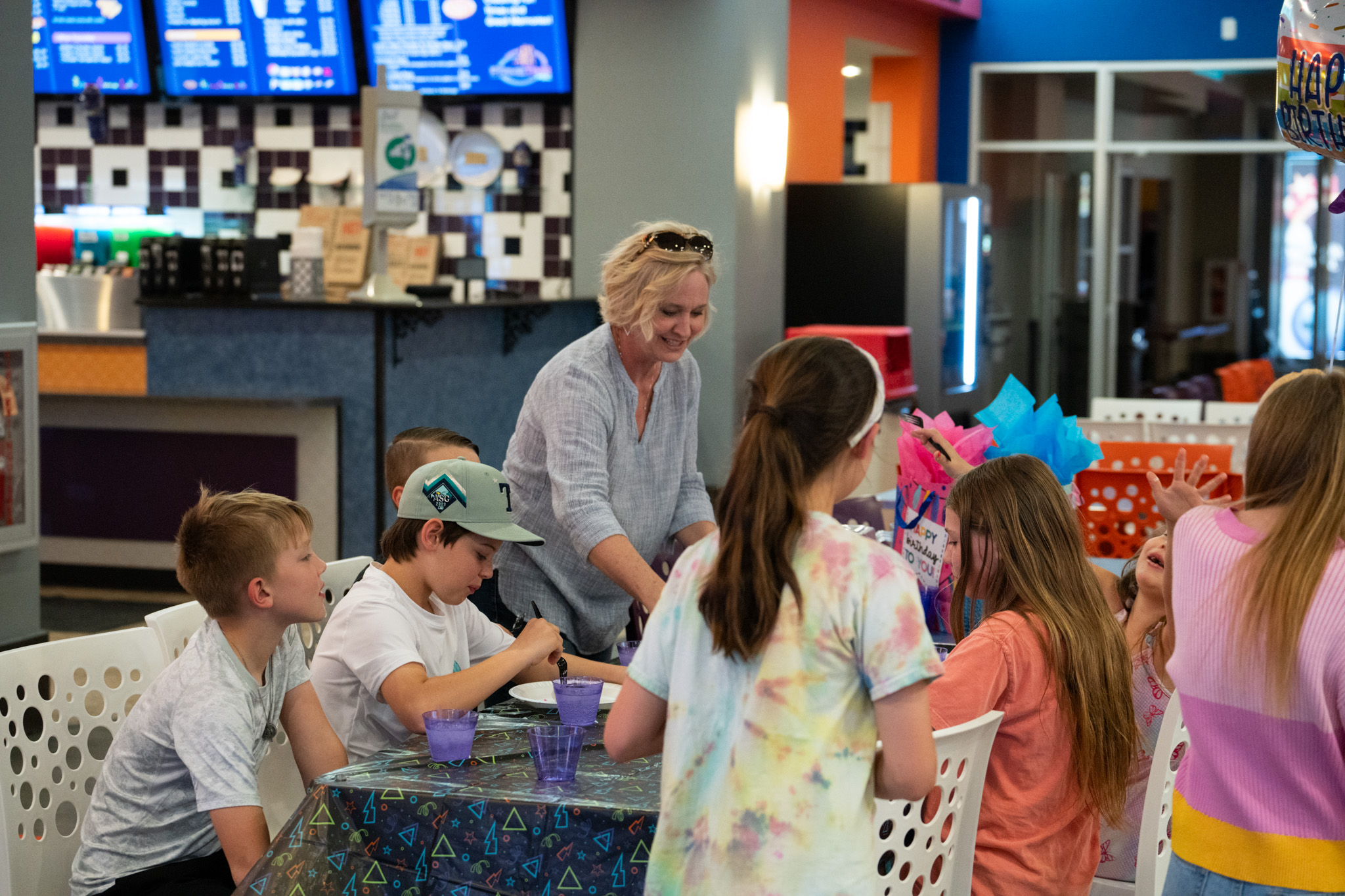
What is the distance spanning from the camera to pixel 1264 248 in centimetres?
1010

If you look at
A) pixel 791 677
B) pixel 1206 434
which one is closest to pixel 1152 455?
pixel 1206 434

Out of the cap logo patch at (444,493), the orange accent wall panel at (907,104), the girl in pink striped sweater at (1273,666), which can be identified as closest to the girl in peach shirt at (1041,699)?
the girl in pink striped sweater at (1273,666)

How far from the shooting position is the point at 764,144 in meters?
7.71

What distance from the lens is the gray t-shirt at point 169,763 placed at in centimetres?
201

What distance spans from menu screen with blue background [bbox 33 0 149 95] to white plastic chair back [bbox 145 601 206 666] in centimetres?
592

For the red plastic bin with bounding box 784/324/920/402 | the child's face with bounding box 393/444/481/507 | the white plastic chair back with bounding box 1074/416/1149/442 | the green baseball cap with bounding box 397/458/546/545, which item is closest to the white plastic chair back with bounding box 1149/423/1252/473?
the white plastic chair back with bounding box 1074/416/1149/442

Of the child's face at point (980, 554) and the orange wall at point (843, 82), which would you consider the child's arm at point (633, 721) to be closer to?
the child's face at point (980, 554)

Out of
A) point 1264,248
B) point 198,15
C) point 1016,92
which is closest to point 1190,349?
point 1264,248

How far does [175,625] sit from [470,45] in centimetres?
541

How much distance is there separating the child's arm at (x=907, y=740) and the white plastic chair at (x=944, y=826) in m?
0.26

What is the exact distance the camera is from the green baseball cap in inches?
87.0

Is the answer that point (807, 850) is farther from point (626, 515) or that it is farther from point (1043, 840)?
point (626, 515)

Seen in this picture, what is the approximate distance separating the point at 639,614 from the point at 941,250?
567cm

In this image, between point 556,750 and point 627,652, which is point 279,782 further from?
point 556,750
